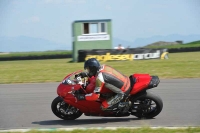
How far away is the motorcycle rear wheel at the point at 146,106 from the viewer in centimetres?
759

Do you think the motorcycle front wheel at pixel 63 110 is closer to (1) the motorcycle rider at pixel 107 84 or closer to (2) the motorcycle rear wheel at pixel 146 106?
(1) the motorcycle rider at pixel 107 84

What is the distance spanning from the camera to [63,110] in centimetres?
787

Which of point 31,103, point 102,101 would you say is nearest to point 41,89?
point 31,103

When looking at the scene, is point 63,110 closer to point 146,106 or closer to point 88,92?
point 88,92

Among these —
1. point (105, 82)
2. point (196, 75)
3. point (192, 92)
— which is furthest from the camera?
point (196, 75)

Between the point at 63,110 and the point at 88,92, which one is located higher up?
the point at 88,92

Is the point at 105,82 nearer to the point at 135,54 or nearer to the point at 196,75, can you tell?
the point at 196,75

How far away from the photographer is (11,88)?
45.2 feet

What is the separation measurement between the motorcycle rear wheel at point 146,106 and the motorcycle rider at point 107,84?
0.28 metres

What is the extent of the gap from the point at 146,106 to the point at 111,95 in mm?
718

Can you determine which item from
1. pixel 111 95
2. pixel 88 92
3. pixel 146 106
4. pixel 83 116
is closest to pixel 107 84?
pixel 111 95

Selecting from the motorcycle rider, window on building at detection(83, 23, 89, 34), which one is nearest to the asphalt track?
the motorcycle rider

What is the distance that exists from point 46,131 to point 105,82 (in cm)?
155

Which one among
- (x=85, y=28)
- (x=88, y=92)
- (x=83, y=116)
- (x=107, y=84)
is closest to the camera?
(x=107, y=84)
